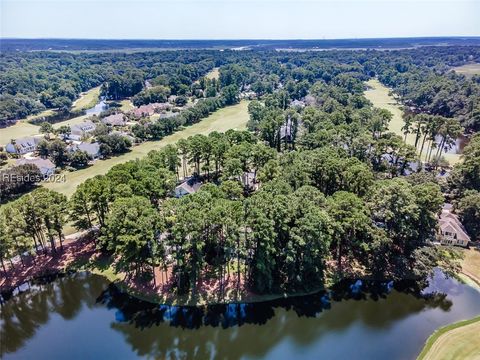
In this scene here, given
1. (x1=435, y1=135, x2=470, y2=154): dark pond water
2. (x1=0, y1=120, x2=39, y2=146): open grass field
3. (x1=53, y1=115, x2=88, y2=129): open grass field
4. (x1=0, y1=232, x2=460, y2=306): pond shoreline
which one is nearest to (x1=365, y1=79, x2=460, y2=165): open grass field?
(x1=435, y1=135, x2=470, y2=154): dark pond water

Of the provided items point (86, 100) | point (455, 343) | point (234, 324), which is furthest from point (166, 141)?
point (86, 100)

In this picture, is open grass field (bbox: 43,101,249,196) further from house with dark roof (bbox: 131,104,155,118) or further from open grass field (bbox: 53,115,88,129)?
open grass field (bbox: 53,115,88,129)

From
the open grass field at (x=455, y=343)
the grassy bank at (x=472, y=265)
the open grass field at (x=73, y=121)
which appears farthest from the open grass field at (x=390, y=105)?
the open grass field at (x=73, y=121)

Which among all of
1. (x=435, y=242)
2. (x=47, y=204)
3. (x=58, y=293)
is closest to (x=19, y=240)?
(x=47, y=204)

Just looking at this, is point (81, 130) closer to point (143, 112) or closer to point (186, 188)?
point (143, 112)

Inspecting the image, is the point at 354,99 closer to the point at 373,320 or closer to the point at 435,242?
the point at 435,242

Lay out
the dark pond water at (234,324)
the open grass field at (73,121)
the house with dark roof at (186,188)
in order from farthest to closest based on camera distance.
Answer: the open grass field at (73,121)
the house with dark roof at (186,188)
the dark pond water at (234,324)

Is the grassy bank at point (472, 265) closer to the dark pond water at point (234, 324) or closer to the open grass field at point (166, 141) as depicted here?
the dark pond water at point (234, 324)
